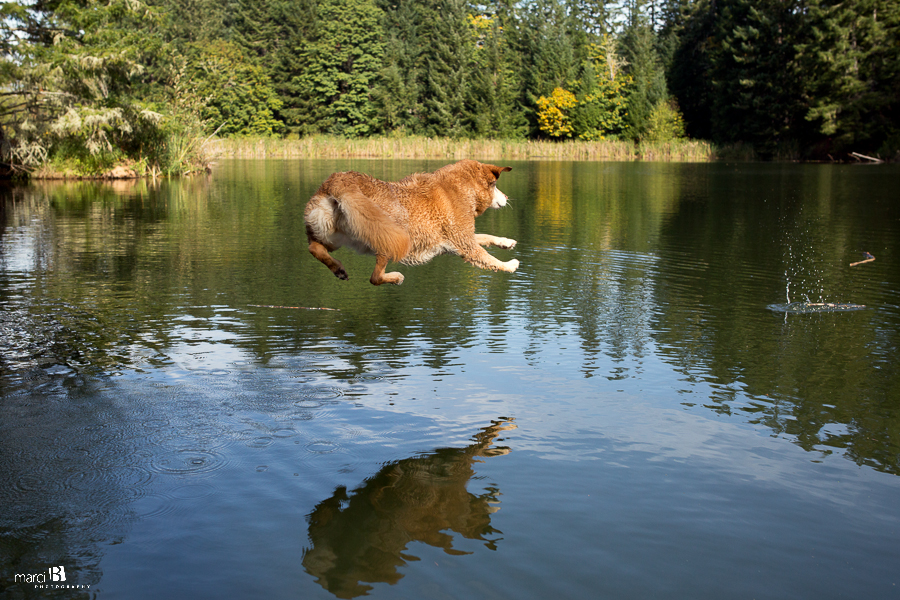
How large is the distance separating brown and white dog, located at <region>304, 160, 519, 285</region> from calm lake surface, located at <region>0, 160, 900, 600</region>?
197 cm

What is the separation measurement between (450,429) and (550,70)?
8503 centimetres

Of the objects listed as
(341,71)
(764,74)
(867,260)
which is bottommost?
(867,260)

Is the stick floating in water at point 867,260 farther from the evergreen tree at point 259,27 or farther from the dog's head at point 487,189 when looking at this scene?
the evergreen tree at point 259,27

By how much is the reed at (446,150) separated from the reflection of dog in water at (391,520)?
63993mm

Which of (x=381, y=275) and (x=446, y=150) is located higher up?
(x=446, y=150)

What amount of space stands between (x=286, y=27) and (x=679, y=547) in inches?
3527

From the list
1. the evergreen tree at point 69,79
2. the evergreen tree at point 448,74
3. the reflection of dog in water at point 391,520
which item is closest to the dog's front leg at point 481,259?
the reflection of dog in water at point 391,520

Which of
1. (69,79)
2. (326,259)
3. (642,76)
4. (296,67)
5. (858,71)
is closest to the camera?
(326,259)

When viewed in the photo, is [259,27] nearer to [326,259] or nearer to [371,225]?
[326,259]

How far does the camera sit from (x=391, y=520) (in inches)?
274

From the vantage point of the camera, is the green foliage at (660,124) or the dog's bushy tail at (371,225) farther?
the green foliage at (660,124)

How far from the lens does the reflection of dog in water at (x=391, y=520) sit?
6.29 m

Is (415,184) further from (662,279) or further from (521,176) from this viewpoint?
(521,176)

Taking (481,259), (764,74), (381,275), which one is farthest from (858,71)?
(381,275)
